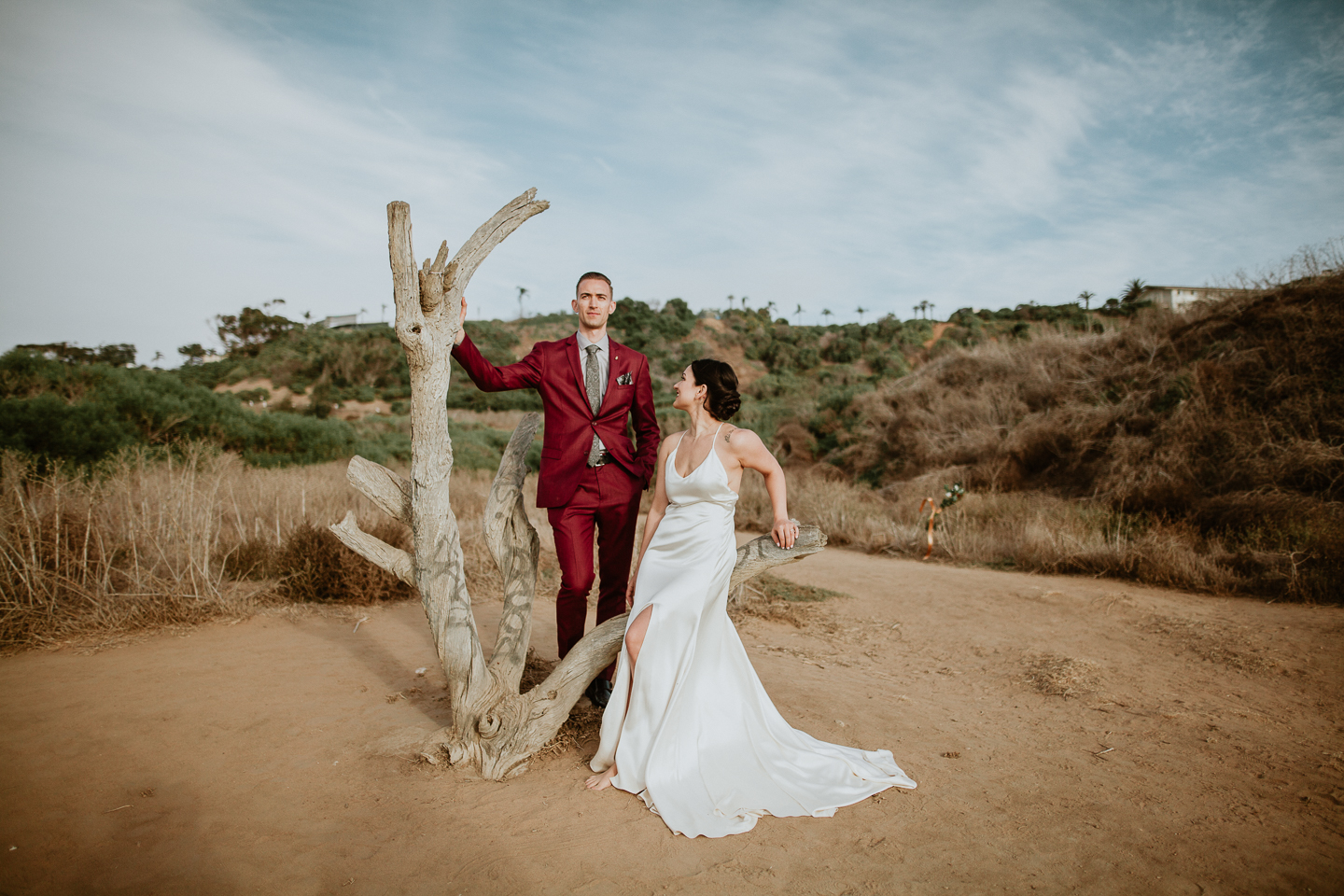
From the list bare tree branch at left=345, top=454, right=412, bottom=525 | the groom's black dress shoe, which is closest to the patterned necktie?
bare tree branch at left=345, top=454, right=412, bottom=525

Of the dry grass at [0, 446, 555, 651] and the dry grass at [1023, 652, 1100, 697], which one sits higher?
the dry grass at [0, 446, 555, 651]

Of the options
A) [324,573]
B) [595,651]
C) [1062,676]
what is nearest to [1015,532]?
[1062,676]

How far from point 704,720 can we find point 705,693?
114 millimetres

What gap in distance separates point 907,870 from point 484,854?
5.35 ft

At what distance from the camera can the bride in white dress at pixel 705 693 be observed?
294 centimetres

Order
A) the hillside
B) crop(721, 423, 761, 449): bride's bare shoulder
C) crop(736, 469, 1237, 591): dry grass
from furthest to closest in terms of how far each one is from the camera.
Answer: the hillside, crop(736, 469, 1237, 591): dry grass, crop(721, 423, 761, 449): bride's bare shoulder

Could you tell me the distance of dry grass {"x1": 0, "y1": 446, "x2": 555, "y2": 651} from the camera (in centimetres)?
524

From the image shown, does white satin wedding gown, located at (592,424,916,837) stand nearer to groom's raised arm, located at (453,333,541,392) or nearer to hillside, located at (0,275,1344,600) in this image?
groom's raised arm, located at (453,333,541,392)

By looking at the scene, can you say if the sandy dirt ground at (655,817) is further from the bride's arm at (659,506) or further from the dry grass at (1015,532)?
the dry grass at (1015,532)

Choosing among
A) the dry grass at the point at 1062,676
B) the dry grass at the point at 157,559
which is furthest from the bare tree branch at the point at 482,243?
the dry grass at the point at 1062,676

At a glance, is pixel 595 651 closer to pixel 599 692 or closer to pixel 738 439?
pixel 599 692

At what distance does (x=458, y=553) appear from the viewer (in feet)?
10.8

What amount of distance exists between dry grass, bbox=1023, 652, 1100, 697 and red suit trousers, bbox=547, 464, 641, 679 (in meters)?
3.18

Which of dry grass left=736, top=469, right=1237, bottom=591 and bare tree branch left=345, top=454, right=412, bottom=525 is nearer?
bare tree branch left=345, top=454, right=412, bottom=525
